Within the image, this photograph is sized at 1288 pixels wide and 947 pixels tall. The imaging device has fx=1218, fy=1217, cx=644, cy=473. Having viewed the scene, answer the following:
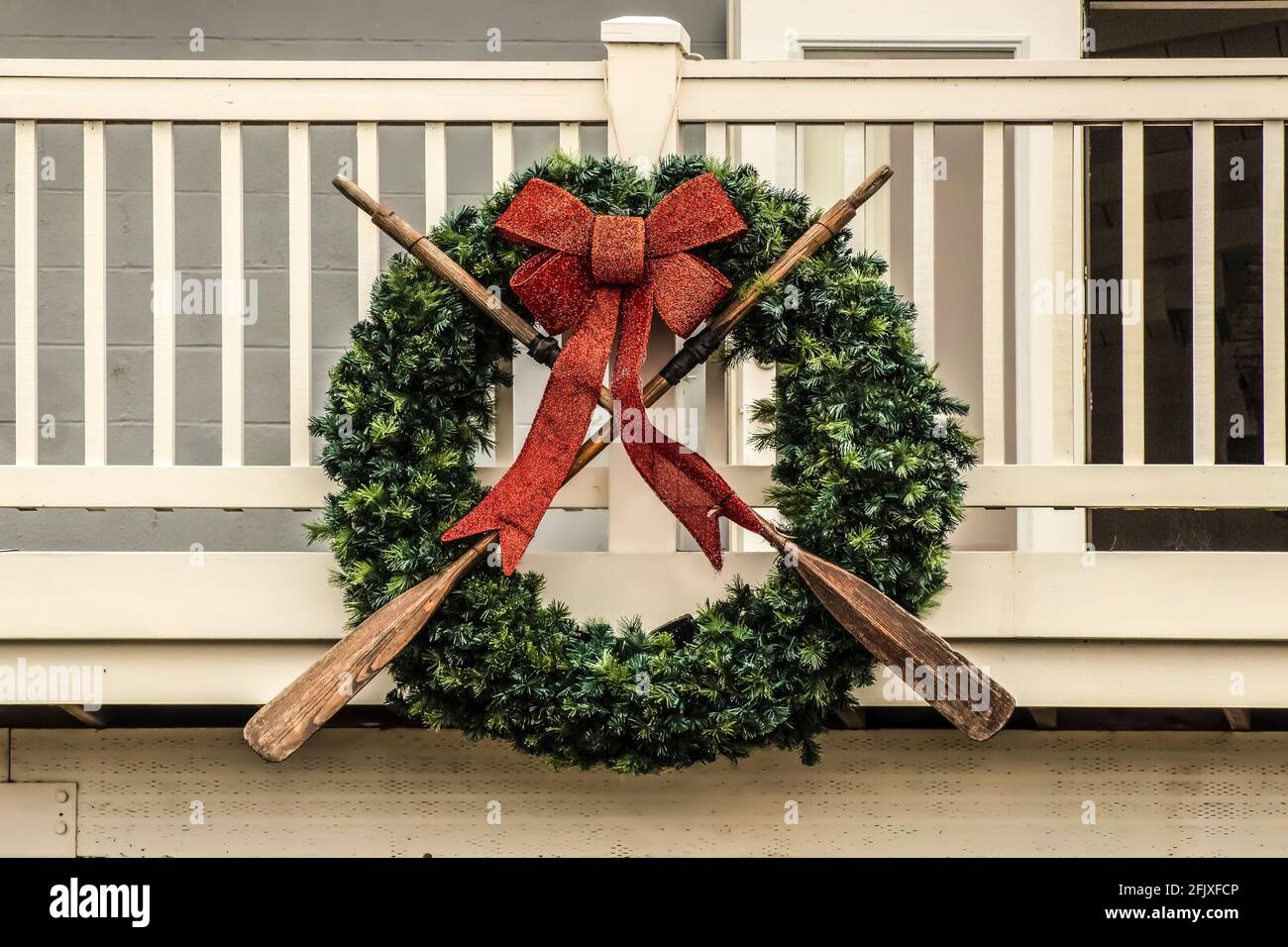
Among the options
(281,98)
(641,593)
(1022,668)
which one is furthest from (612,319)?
(1022,668)

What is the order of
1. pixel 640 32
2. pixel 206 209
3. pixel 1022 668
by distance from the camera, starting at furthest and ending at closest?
pixel 206 209, pixel 1022 668, pixel 640 32

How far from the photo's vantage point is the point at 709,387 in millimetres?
2564

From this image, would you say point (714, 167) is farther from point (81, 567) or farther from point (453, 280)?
point (81, 567)

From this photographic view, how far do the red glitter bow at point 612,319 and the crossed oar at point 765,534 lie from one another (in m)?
0.06

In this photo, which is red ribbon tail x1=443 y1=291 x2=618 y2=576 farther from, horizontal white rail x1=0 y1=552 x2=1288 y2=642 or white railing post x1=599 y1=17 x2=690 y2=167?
white railing post x1=599 y1=17 x2=690 y2=167

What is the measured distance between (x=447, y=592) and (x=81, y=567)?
32.6 inches

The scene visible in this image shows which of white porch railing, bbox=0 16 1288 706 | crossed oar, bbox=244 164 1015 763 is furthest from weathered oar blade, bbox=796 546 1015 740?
white porch railing, bbox=0 16 1288 706

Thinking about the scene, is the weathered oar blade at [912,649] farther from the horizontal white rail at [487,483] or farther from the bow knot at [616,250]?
the bow knot at [616,250]

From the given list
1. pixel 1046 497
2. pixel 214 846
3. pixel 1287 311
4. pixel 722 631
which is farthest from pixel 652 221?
pixel 1287 311

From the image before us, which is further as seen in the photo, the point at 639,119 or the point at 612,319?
the point at 639,119

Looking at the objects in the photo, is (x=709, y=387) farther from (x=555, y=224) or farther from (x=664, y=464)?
(x=555, y=224)

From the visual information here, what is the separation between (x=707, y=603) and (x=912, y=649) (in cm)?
43

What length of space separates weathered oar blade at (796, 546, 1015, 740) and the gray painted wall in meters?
2.03

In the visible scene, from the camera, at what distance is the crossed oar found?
7.73 feet
